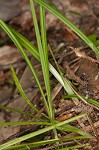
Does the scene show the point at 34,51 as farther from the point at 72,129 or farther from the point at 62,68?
the point at 72,129

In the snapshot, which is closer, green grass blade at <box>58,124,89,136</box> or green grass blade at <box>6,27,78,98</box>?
green grass blade at <box>58,124,89,136</box>

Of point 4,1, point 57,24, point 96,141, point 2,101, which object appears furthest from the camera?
point 4,1

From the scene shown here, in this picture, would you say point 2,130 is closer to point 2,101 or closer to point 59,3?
point 2,101

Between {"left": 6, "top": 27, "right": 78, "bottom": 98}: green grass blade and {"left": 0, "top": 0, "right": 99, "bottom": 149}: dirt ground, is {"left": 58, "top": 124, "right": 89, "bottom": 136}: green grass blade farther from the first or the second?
{"left": 6, "top": 27, "right": 78, "bottom": 98}: green grass blade

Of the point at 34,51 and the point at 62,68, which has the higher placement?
the point at 34,51

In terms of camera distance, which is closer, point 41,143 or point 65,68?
point 41,143

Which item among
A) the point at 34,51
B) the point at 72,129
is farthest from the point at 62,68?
the point at 72,129

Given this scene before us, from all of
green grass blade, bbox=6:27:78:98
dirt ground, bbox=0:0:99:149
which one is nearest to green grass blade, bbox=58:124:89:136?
dirt ground, bbox=0:0:99:149

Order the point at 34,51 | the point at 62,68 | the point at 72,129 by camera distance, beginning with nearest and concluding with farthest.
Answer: the point at 72,129, the point at 34,51, the point at 62,68

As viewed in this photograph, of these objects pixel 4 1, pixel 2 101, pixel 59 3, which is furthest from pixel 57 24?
pixel 2 101
